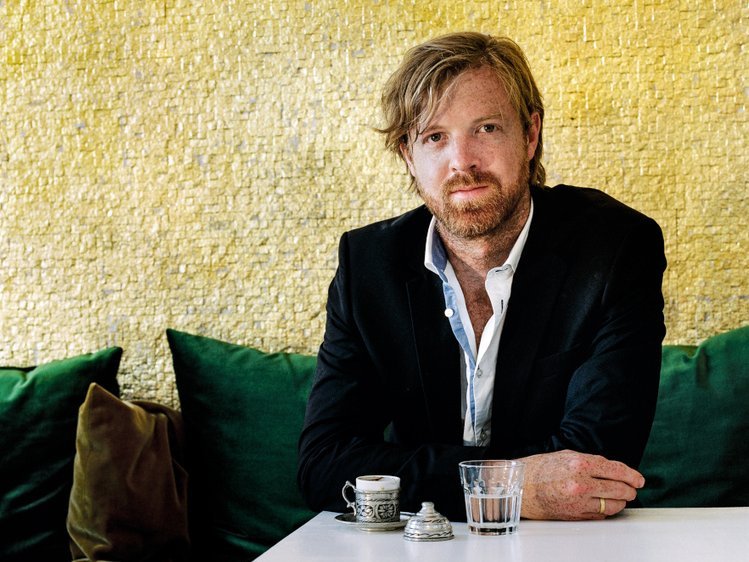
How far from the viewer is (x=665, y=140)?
2.46 meters

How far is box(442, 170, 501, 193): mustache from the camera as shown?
1.82 meters

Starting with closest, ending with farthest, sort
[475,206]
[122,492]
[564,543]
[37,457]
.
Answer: [564,543]
[475,206]
[122,492]
[37,457]

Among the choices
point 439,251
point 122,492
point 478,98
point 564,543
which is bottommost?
point 122,492

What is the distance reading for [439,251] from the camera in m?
1.90

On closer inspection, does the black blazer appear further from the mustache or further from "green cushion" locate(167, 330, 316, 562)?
"green cushion" locate(167, 330, 316, 562)

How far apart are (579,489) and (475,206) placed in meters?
0.69

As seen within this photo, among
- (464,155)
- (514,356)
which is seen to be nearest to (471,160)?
(464,155)

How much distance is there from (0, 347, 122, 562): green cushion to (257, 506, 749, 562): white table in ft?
3.79

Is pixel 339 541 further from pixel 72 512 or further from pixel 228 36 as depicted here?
pixel 228 36

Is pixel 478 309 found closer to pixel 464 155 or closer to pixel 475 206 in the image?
pixel 475 206

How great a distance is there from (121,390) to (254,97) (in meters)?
0.93

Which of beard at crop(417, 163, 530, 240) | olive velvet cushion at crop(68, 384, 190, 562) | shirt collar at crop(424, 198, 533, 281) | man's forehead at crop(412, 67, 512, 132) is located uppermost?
man's forehead at crop(412, 67, 512, 132)

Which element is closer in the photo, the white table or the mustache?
the white table

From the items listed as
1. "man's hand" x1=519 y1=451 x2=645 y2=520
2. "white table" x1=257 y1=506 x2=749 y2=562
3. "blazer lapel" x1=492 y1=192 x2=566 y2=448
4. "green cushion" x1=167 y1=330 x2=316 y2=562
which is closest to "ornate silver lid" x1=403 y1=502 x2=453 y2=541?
"white table" x1=257 y1=506 x2=749 y2=562
